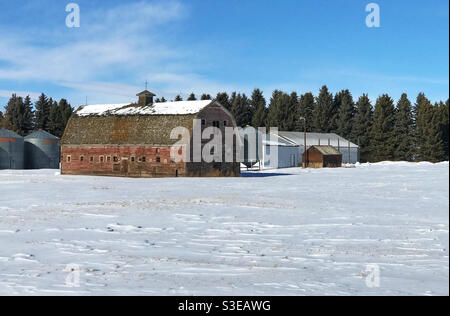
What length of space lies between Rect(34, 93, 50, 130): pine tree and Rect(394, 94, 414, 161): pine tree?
6934 cm

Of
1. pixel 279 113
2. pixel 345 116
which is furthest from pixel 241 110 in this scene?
pixel 345 116

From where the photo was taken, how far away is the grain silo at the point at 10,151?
56875 millimetres

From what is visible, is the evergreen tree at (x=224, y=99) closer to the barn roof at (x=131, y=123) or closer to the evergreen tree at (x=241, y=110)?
the evergreen tree at (x=241, y=110)

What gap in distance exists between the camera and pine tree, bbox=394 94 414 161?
94438mm

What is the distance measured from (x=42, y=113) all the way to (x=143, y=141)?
6676cm

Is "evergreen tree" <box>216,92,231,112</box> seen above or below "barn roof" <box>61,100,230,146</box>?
above

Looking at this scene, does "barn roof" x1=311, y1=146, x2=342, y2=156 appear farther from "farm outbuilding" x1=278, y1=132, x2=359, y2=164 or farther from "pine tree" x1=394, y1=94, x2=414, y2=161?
"pine tree" x1=394, y1=94, x2=414, y2=161

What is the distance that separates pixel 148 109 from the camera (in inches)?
1844

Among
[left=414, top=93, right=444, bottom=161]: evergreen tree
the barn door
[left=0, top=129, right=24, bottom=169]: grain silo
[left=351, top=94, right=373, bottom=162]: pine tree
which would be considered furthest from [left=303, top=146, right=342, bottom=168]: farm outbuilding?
[left=0, top=129, right=24, bottom=169]: grain silo

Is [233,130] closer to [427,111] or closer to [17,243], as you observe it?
[17,243]

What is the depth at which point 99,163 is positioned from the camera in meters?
46.4

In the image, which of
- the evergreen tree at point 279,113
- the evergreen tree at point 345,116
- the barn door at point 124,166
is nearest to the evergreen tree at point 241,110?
the evergreen tree at point 279,113

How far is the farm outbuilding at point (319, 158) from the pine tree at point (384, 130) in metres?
22.1
